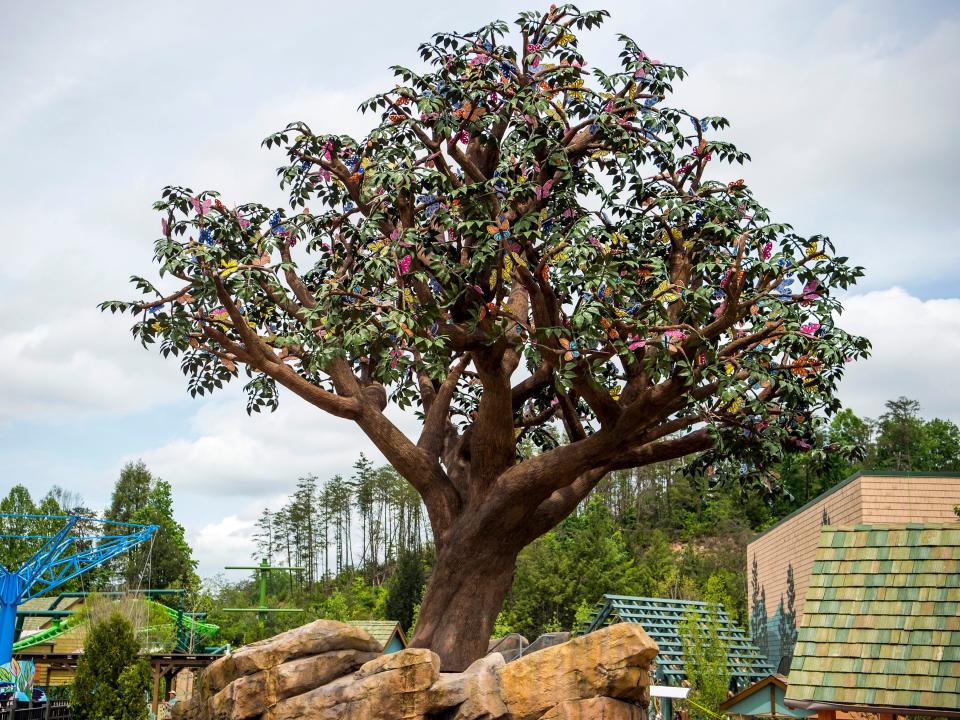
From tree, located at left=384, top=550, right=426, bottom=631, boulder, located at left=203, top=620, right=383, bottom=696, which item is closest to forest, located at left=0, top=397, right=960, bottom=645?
tree, located at left=384, top=550, right=426, bottom=631

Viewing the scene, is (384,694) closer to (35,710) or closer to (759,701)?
(759,701)

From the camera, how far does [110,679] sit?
1731 cm

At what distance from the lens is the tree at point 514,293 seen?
1177 cm

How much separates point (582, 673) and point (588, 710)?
402 millimetres

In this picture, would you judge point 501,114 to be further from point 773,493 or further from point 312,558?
point 312,558

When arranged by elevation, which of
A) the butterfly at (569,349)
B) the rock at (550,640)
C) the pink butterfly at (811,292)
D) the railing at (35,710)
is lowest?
the railing at (35,710)

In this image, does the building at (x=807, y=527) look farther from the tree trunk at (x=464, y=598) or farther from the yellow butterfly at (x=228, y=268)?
the yellow butterfly at (x=228, y=268)

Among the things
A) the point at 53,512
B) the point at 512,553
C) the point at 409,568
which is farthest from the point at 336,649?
the point at 53,512

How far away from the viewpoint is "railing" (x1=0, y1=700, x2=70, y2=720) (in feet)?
68.1

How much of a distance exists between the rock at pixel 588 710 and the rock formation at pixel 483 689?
11 mm

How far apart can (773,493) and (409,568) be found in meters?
30.3

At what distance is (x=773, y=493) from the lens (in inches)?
553

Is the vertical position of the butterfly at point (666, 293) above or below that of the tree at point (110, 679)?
above

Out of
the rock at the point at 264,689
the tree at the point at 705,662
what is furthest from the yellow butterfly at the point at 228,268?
the tree at the point at 705,662
